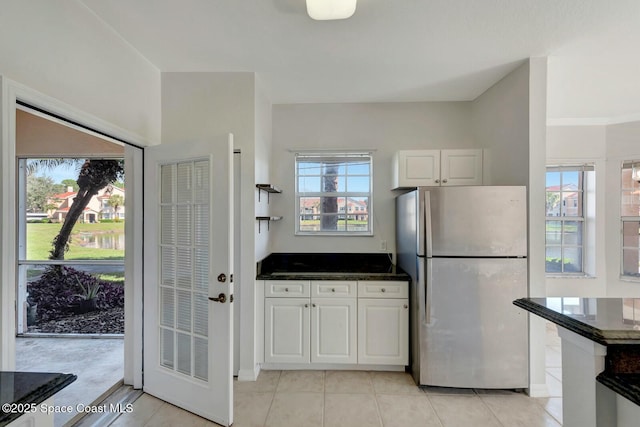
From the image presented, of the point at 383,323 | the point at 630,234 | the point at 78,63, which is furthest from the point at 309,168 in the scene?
the point at 630,234

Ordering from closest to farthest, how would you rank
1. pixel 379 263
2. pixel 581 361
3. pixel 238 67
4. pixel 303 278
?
pixel 581 361, pixel 238 67, pixel 303 278, pixel 379 263

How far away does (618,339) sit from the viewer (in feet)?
2.56

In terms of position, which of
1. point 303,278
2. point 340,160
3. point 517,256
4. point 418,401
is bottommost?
point 418,401

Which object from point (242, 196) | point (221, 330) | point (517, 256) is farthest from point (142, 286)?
point (517, 256)

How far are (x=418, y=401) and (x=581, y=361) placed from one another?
1.65m

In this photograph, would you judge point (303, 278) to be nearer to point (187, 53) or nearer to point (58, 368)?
point (187, 53)

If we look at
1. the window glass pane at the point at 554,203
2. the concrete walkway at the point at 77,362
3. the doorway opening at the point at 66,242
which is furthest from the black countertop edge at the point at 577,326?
the window glass pane at the point at 554,203

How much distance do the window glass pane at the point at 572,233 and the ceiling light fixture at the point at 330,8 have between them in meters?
4.13

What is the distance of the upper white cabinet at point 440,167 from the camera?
9.23 feet

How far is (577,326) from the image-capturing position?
33.5 inches

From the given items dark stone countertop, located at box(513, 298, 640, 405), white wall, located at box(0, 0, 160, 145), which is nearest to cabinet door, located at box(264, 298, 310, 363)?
white wall, located at box(0, 0, 160, 145)

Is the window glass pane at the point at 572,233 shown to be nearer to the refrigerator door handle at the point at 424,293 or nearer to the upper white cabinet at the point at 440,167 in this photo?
the upper white cabinet at the point at 440,167

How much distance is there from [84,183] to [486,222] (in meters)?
4.55

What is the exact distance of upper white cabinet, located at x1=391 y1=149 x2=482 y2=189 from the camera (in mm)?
2814
